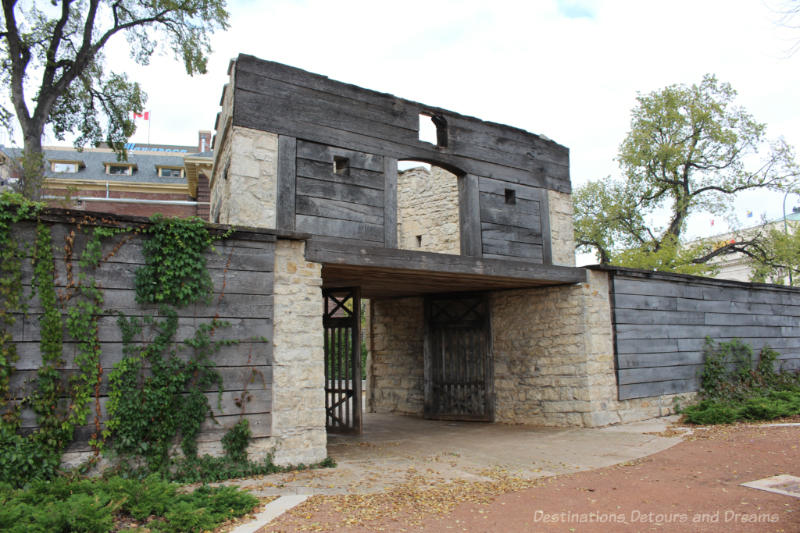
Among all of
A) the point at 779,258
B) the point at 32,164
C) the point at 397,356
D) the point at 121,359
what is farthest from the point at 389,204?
the point at 779,258

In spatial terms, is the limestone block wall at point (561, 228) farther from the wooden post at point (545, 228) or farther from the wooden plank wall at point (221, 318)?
the wooden plank wall at point (221, 318)

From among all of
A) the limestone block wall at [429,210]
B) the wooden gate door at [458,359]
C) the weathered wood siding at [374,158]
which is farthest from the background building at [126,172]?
the weathered wood siding at [374,158]

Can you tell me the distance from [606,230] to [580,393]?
14.7 meters

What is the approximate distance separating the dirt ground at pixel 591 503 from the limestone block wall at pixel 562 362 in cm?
243

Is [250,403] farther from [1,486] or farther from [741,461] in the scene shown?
[741,461]

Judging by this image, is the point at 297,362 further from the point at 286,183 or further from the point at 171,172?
the point at 171,172

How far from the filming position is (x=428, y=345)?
1078cm

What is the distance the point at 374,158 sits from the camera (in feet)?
24.8

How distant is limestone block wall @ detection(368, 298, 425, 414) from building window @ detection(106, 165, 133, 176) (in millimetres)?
25413

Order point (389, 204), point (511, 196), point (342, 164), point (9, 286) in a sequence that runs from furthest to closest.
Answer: point (511, 196)
point (389, 204)
point (342, 164)
point (9, 286)

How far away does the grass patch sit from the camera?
11.6ft

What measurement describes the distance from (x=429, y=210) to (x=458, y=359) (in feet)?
11.2

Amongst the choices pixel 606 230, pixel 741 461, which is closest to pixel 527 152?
pixel 741 461

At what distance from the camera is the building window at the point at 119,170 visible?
31.3 metres
